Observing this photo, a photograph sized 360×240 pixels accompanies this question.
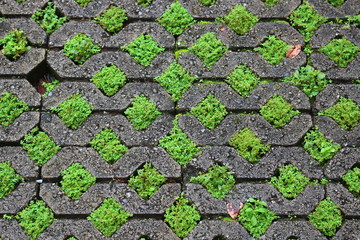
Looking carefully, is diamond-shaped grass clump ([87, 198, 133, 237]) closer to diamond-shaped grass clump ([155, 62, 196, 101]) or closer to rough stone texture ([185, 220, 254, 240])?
rough stone texture ([185, 220, 254, 240])

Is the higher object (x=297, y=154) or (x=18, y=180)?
(x=18, y=180)

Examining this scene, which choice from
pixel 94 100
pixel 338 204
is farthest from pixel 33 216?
pixel 338 204

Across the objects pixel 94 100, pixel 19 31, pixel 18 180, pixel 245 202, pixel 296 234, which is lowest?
pixel 296 234

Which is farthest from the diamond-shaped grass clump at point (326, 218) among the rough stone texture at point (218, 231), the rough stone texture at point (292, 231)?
the rough stone texture at point (218, 231)

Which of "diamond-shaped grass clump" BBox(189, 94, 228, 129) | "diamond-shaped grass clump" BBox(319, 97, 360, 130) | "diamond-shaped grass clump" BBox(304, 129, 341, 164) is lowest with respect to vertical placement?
"diamond-shaped grass clump" BBox(304, 129, 341, 164)

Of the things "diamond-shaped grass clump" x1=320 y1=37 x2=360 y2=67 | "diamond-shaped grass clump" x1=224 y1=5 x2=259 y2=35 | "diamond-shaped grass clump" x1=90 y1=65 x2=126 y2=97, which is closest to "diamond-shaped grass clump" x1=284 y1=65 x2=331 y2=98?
"diamond-shaped grass clump" x1=320 y1=37 x2=360 y2=67

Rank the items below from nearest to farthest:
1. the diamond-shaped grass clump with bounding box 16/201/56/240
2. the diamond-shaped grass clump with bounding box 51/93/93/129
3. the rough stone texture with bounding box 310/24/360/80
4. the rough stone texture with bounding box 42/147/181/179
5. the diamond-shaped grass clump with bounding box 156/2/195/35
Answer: the diamond-shaped grass clump with bounding box 16/201/56/240 < the rough stone texture with bounding box 42/147/181/179 < the diamond-shaped grass clump with bounding box 51/93/93/129 < the rough stone texture with bounding box 310/24/360/80 < the diamond-shaped grass clump with bounding box 156/2/195/35

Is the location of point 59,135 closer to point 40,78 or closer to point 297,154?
point 40,78

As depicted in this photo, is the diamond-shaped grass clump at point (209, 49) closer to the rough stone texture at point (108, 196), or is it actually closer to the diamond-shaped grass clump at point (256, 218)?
the rough stone texture at point (108, 196)

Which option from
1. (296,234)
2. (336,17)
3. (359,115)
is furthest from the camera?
(336,17)
